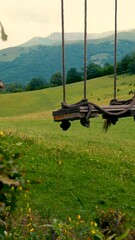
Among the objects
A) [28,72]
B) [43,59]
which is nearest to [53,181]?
[28,72]

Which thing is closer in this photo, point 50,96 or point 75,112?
point 75,112

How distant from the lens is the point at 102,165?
434 inches

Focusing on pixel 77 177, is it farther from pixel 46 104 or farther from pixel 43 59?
pixel 43 59

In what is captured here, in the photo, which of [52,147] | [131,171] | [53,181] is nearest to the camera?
[53,181]

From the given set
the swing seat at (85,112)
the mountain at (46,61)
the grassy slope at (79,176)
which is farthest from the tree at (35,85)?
→ the swing seat at (85,112)

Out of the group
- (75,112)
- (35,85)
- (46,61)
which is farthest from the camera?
(46,61)

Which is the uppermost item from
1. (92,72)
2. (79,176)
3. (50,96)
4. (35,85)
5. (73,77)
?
(92,72)

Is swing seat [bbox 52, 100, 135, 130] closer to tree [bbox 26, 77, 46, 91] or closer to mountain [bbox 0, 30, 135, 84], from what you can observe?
tree [bbox 26, 77, 46, 91]

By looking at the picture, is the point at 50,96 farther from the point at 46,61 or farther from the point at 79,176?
the point at 46,61

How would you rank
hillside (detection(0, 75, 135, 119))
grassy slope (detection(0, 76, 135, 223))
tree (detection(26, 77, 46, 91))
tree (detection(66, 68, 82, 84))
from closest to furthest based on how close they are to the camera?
1. grassy slope (detection(0, 76, 135, 223))
2. hillside (detection(0, 75, 135, 119))
3. tree (detection(66, 68, 82, 84))
4. tree (detection(26, 77, 46, 91))

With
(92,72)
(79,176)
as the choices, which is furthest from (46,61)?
(79,176)

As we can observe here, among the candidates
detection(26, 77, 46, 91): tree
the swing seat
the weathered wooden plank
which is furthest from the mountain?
the weathered wooden plank

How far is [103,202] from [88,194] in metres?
0.39

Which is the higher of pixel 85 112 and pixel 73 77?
pixel 73 77
